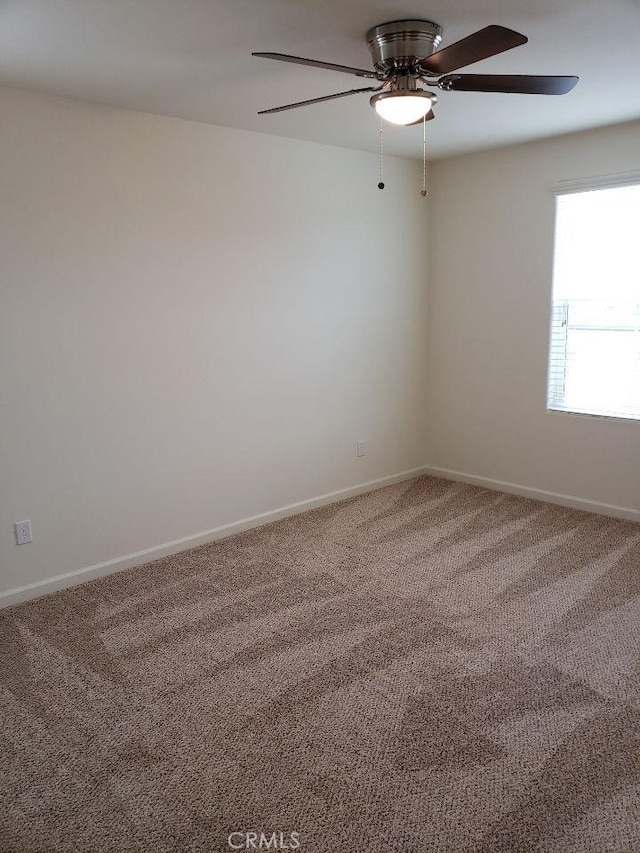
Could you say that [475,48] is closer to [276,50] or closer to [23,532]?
[276,50]

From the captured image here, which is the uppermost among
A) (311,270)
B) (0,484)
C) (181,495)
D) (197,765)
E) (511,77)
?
(511,77)

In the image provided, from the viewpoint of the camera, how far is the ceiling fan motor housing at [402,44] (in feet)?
7.79

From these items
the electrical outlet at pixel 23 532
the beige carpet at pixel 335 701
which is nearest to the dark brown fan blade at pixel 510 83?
the beige carpet at pixel 335 701

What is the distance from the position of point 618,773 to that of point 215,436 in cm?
273

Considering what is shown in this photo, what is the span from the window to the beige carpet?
0.98 m

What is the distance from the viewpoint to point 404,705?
2504 millimetres

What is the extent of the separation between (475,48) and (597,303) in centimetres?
265

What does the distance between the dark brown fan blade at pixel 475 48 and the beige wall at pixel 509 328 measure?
2287 millimetres

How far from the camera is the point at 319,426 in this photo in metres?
4.69

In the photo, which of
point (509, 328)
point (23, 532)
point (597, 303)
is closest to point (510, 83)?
point (597, 303)

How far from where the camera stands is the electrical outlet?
3.32 metres

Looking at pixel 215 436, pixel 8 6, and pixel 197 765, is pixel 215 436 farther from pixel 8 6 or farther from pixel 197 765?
pixel 8 6

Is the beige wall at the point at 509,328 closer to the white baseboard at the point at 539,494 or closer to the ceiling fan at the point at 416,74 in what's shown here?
the white baseboard at the point at 539,494

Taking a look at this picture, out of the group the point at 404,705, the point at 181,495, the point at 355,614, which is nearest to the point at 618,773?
the point at 404,705
